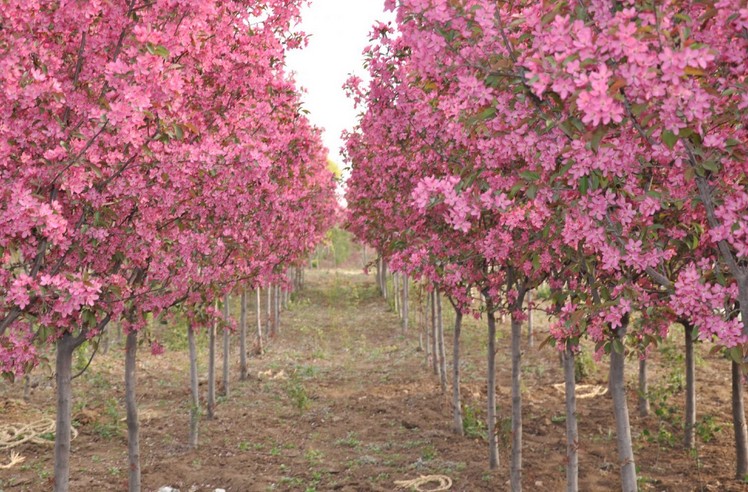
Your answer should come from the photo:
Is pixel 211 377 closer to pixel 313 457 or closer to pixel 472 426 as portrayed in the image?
pixel 313 457

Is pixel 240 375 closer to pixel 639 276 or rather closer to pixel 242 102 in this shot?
pixel 242 102

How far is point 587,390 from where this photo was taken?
13.9 metres

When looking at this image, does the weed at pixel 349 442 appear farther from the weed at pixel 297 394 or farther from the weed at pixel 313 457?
the weed at pixel 297 394

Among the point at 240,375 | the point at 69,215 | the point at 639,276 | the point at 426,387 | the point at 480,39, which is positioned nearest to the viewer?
the point at 480,39

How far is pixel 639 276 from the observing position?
18.6 ft

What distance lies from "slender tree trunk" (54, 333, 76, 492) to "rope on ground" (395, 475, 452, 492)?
4558 millimetres

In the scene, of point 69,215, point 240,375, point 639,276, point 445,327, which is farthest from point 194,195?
point 445,327

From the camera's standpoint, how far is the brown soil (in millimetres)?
9336

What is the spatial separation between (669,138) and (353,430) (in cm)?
1031

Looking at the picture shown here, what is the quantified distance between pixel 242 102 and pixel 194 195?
67.2 inches

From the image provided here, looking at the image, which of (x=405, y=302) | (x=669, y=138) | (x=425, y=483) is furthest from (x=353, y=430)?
(x=669, y=138)

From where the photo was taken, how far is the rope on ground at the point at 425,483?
8.95m

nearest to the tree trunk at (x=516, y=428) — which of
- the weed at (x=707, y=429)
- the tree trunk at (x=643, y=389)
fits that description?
the weed at (x=707, y=429)

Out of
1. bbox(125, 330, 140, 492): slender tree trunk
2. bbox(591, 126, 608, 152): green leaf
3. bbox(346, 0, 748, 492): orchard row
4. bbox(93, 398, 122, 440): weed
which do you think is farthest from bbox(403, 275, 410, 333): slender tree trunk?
bbox(591, 126, 608, 152): green leaf
